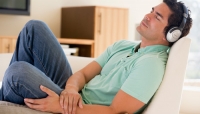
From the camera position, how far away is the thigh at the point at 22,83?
46.2 inches

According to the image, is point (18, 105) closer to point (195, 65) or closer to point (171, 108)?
point (171, 108)

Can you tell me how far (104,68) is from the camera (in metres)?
1.64

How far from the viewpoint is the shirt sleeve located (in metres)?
1.27

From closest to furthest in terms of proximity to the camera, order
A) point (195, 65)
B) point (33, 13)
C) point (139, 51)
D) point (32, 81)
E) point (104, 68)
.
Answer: point (32, 81) < point (139, 51) < point (104, 68) < point (33, 13) < point (195, 65)

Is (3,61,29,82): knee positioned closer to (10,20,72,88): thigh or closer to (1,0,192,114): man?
(1,0,192,114): man

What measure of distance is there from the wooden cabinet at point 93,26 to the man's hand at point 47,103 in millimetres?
2213

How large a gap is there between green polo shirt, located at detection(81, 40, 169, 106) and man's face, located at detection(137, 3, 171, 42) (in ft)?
0.17

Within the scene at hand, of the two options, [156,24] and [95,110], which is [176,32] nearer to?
[156,24]

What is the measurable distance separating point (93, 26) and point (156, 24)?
204cm

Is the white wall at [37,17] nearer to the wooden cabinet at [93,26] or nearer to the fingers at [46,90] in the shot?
the wooden cabinet at [93,26]

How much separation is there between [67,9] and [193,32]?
1.55 meters

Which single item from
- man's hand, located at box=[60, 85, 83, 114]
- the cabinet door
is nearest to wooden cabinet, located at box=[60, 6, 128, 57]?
the cabinet door

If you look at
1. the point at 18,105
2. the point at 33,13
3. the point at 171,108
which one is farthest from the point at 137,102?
the point at 33,13

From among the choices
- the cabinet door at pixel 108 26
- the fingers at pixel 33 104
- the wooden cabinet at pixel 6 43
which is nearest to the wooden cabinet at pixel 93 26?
the cabinet door at pixel 108 26
